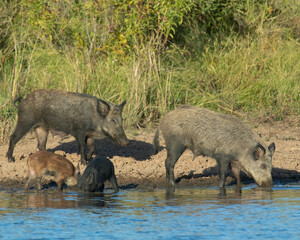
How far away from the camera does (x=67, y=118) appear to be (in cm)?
1200

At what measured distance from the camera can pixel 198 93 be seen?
602 inches

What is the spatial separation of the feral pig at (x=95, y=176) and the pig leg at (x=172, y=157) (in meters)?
1.21

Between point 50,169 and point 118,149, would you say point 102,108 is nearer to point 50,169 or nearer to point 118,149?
point 118,149

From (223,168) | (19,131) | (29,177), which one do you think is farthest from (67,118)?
(223,168)

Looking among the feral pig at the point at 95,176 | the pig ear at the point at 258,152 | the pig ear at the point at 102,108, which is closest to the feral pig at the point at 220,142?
the pig ear at the point at 258,152

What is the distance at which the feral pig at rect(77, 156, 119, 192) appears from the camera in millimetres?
9930

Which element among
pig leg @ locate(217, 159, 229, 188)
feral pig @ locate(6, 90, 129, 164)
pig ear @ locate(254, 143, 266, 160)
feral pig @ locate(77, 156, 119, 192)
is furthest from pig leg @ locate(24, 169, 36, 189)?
pig ear @ locate(254, 143, 266, 160)

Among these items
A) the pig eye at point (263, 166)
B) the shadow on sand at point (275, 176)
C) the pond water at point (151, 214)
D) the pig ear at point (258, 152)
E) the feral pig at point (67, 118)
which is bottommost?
the pond water at point (151, 214)

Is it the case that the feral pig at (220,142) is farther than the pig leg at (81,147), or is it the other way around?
the pig leg at (81,147)

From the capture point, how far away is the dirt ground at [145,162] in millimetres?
11258

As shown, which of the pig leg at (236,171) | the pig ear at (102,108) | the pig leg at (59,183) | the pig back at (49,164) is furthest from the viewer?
the pig ear at (102,108)

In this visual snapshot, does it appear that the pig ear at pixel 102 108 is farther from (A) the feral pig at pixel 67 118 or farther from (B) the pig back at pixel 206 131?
(B) the pig back at pixel 206 131

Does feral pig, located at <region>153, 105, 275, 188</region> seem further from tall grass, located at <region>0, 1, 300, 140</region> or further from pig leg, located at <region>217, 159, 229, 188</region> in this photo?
tall grass, located at <region>0, 1, 300, 140</region>

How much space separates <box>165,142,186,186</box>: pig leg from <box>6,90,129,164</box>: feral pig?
4.15ft
